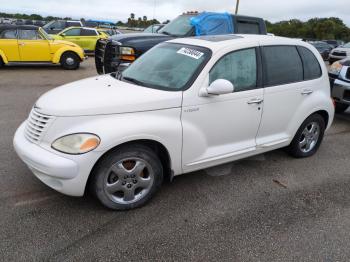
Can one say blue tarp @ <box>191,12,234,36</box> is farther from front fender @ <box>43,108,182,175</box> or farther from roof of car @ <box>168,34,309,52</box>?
front fender @ <box>43,108,182,175</box>

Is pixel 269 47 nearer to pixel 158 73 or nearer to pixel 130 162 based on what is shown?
pixel 158 73

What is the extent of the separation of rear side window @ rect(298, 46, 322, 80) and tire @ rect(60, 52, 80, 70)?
10271 millimetres

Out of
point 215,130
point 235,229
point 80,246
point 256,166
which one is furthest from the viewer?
point 256,166

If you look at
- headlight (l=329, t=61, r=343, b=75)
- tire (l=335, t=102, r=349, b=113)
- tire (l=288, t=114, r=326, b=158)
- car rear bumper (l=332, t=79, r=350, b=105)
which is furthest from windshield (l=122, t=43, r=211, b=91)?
tire (l=335, t=102, r=349, b=113)

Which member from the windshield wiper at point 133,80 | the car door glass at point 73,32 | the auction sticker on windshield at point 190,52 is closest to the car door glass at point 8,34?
the car door glass at point 73,32

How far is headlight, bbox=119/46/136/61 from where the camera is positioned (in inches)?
279

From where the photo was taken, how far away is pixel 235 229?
318 centimetres

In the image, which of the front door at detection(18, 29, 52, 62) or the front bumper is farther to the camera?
the front door at detection(18, 29, 52, 62)

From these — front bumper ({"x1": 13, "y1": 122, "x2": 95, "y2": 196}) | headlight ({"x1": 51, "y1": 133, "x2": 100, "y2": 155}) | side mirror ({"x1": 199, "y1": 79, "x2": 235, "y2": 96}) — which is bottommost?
front bumper ({"x1": 13, "y1": 122, "x2": 95, "y2": 196})

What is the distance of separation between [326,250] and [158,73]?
2.45m

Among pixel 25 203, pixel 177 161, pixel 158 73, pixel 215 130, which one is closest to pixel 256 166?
pixel 215 130

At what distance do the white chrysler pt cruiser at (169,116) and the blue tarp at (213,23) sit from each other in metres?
4.03

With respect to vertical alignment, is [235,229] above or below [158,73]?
below

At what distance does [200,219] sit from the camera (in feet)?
10.8
